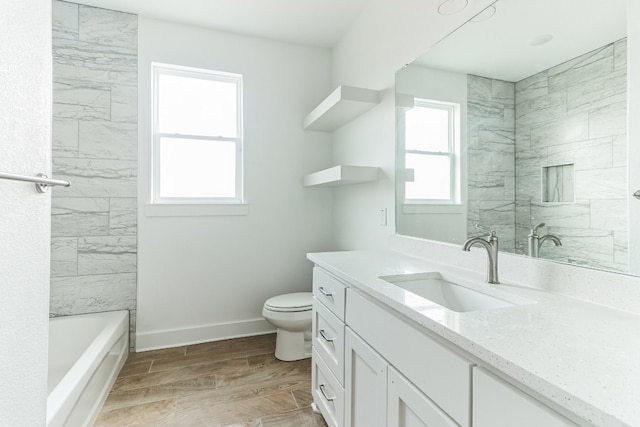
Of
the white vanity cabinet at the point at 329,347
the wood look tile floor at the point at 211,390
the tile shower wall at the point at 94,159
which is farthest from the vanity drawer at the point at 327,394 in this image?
the tile shower wall at the point at 94,159

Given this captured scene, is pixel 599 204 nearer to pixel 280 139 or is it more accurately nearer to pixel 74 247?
pixel 280 139

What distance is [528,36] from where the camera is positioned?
114cm

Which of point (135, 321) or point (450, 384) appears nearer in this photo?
point (450, 384)

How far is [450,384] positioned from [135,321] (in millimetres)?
2468

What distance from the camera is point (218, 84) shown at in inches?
105

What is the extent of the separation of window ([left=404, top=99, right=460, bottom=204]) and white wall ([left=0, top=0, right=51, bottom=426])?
1.57m

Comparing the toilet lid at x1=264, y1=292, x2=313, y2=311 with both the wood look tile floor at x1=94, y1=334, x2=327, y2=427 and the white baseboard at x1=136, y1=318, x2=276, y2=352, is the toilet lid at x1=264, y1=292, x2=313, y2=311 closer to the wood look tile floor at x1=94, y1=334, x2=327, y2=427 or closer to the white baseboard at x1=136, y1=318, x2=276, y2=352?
the wood look tile floor at x1=94, y1=334, x2=327, y2=427

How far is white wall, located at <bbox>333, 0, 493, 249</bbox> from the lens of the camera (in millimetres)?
1685

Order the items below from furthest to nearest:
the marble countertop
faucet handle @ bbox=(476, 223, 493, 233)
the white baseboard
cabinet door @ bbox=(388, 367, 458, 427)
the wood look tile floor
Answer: the white baseboard, the wood look tile floor, faucet handle @ bbox=(476, 223, 493, 233), cabinet door @ bbox=(388, 367, 458, 427), the marble countertop

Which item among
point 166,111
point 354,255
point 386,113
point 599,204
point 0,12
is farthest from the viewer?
point 166,111

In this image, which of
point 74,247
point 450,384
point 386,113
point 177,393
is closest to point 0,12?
point 450,384

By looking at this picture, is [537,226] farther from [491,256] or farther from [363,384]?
[363,384]

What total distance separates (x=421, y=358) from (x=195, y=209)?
7.12ft

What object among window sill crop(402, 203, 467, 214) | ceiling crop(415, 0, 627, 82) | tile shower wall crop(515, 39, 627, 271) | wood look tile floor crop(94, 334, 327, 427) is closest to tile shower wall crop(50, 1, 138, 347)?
wood look tile floor crop(94, 334, 327, 427)
